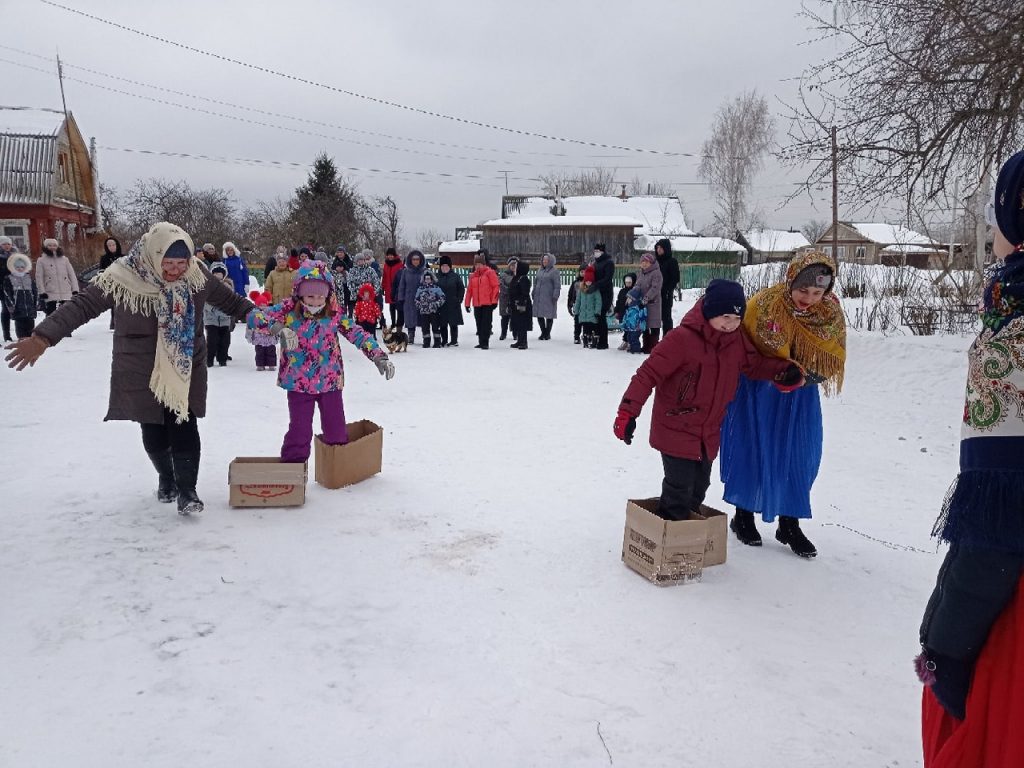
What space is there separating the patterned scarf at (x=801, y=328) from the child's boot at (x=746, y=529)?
93 cm

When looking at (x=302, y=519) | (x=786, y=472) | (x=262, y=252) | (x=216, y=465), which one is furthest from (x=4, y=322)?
(x=262, y=252)

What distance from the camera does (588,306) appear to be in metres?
13.6

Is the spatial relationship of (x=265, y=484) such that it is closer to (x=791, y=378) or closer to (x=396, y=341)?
(x=791, y=378)

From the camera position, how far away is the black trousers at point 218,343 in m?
10.6

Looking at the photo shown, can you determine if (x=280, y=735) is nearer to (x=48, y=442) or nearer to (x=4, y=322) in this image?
(x=48, y=442)

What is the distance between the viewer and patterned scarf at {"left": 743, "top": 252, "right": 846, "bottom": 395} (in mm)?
4043

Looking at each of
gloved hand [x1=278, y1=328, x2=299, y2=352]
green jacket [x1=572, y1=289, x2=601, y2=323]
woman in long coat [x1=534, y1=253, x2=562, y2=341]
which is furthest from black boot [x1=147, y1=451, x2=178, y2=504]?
woman in long coat [x1=534, y1=253, x2=562, y2=341]

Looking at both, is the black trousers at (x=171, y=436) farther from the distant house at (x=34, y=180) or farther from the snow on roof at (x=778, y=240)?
the snow on roof at (x=778, y=240)

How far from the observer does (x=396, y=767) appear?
92.4 inches

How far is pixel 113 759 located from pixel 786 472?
3.44 metres

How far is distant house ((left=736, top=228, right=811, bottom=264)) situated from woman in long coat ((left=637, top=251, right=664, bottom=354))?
104ft

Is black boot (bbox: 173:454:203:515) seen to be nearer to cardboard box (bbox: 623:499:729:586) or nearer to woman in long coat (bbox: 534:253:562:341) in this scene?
cardboard box (bbox: 623:499:729:586)

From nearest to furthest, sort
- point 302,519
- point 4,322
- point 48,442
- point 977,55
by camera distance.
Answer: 1. point 302,519
2. point 48,442
3. point 977,55
4. point 4,322

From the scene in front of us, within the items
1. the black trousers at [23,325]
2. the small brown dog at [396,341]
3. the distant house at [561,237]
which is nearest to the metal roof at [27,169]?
the distant house at [561,237]
